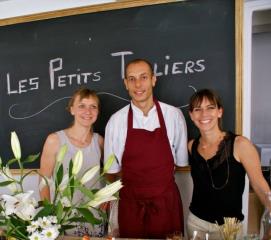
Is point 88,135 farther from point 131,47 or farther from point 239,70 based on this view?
point 239,70

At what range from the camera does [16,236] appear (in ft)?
2.08

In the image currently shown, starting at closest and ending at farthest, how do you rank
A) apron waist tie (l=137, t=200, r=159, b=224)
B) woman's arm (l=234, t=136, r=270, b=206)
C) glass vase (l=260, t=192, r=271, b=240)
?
glass vase (l=260, t=192, r=271, b=240) < woman's arm (l=234, t=136, r=270, b=206) < apron waist tie (l=137, t=200, r=159, b=224)

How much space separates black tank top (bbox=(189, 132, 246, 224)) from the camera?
1017 millimetres

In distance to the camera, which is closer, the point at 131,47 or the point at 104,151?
the point at 104,151

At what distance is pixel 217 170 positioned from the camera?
103 cm

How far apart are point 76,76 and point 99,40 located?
23 centimetres

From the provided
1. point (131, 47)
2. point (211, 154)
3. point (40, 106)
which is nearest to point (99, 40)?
point (131, 47)

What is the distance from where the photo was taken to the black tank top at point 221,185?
102cm

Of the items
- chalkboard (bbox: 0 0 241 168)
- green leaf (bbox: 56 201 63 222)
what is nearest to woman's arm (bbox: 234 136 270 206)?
chalkboard (bbox: 0 0 241 168)

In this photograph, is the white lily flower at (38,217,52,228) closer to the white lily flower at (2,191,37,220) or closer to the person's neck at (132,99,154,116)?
the white lily flower at (2,191,37,220)

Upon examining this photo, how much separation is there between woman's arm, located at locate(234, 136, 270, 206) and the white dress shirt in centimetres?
27

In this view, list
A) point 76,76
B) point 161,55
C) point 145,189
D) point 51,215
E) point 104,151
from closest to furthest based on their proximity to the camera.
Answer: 1. point 51,215
2. point 145,189
3. point 104,151
4. point 161,55
5. point 76,76

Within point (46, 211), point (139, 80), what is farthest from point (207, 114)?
point (46, 211)

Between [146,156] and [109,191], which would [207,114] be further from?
[109,191]
